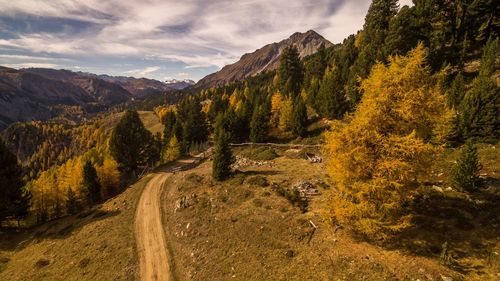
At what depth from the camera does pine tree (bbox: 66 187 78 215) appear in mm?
54816

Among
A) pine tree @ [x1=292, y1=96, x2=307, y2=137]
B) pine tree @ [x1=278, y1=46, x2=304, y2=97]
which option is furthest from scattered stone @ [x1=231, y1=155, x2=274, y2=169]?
pine tree @ [x1=278, y1=46, x2=304, y2=97]

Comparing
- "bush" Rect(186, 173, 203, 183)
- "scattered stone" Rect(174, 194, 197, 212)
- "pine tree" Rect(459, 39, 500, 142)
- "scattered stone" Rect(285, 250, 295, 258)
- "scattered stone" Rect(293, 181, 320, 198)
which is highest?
"pine tree" Rect(459, 39, 500, 142)

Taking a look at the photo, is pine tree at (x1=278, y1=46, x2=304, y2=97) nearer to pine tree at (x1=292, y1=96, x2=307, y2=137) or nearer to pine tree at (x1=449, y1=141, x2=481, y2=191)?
pine tree at (x1=292, y1=96, x2=307, y2=137)

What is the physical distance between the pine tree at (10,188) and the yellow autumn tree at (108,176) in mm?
15759

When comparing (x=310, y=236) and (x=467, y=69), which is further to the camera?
(x=467, y=69)

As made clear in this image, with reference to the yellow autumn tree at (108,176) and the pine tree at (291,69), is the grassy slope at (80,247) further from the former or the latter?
the pine tree at (291,69)

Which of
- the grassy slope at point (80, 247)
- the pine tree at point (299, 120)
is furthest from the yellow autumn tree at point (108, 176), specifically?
the pine tree at point (299, 120)

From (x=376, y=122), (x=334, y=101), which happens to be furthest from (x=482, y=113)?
(x=334, y=101)

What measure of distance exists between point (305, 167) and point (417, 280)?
25.1 m

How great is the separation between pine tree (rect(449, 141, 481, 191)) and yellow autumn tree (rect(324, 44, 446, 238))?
7.54 metres

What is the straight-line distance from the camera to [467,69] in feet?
173

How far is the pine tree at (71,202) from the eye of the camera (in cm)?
5482

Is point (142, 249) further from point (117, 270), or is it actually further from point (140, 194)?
point (140, 194)

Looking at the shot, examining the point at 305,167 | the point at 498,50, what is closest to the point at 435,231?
the point at 305,167
